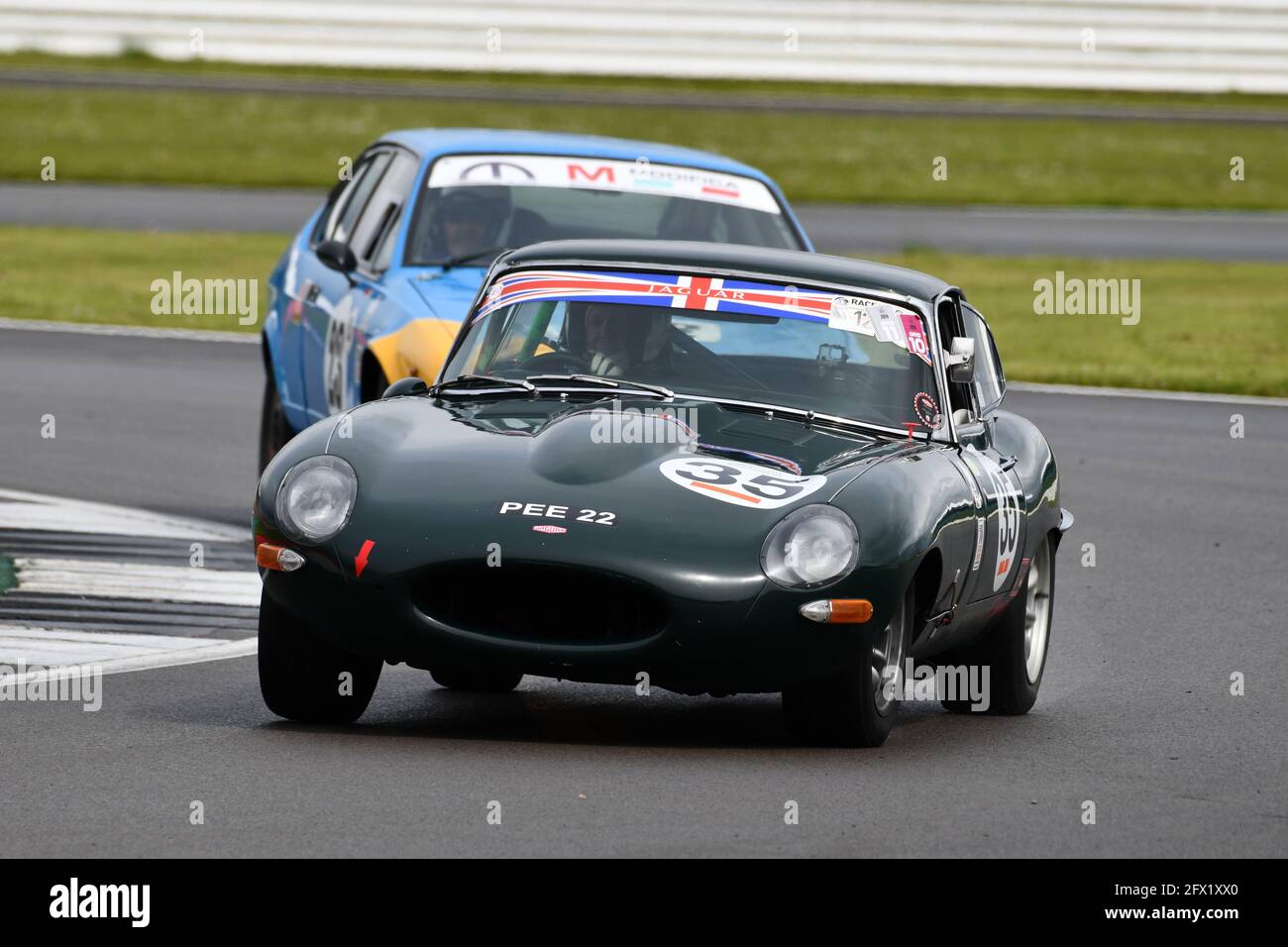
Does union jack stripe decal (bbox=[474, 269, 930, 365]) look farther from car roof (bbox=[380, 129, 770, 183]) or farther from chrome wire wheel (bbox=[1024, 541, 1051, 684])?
car roof (bbox=[380, 129, 770, 183])

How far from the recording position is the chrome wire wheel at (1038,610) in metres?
8.41

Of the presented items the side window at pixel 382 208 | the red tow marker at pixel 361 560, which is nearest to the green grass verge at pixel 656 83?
the side window at pixel 382 208

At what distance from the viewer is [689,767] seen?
6.73 metres

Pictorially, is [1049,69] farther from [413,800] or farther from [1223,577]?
[413,800]

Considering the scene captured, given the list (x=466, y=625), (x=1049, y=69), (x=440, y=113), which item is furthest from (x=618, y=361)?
(x=1049, y=69)

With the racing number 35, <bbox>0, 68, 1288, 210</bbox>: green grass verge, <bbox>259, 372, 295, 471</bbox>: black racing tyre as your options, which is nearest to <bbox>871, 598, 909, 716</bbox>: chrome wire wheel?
the racing number 35

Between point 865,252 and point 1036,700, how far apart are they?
59.6 ft

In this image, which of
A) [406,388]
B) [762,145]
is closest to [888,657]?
[406,388]

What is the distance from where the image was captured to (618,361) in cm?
781

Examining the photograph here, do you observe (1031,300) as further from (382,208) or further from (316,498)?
(316,498)

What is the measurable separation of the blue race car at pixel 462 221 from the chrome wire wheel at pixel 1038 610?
303 centimetres

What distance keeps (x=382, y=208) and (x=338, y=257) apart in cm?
72

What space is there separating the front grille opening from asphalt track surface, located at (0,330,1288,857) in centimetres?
35
